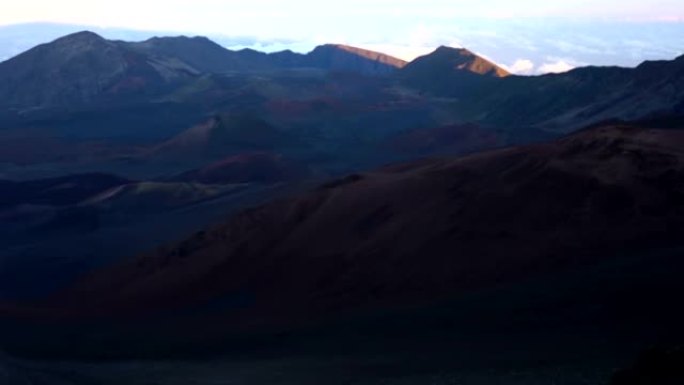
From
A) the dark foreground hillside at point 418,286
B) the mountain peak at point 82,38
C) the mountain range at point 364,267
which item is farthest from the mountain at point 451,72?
the dark foreground hillside at point 418,286

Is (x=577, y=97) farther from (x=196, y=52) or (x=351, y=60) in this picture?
(x=196, y=52)

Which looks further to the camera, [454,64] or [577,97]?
[454,64]

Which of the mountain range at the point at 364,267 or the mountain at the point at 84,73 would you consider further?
Answer: the mountain at the point at 84,73

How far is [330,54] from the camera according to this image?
16375cm

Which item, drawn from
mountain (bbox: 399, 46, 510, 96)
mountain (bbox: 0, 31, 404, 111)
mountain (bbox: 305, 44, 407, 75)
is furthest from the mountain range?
mountain (bbox: 305, 44, 407, 75)

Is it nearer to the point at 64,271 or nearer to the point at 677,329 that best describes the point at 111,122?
the point at 64,271

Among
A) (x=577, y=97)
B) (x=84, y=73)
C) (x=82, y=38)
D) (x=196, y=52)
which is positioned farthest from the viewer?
(x=196, y=52)

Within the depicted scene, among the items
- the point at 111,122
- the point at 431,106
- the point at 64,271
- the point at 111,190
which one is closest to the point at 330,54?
the point at 431,106

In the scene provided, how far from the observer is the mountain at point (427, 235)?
1208 inches

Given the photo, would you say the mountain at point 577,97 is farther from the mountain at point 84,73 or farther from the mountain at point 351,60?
the mountain at point 351,60

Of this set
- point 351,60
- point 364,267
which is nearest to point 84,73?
point 351,60

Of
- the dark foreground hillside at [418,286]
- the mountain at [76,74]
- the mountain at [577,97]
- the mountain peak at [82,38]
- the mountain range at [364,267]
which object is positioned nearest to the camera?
the dark foreground hillside at [418,286]

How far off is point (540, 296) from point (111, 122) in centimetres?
7732

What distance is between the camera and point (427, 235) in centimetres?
3378
